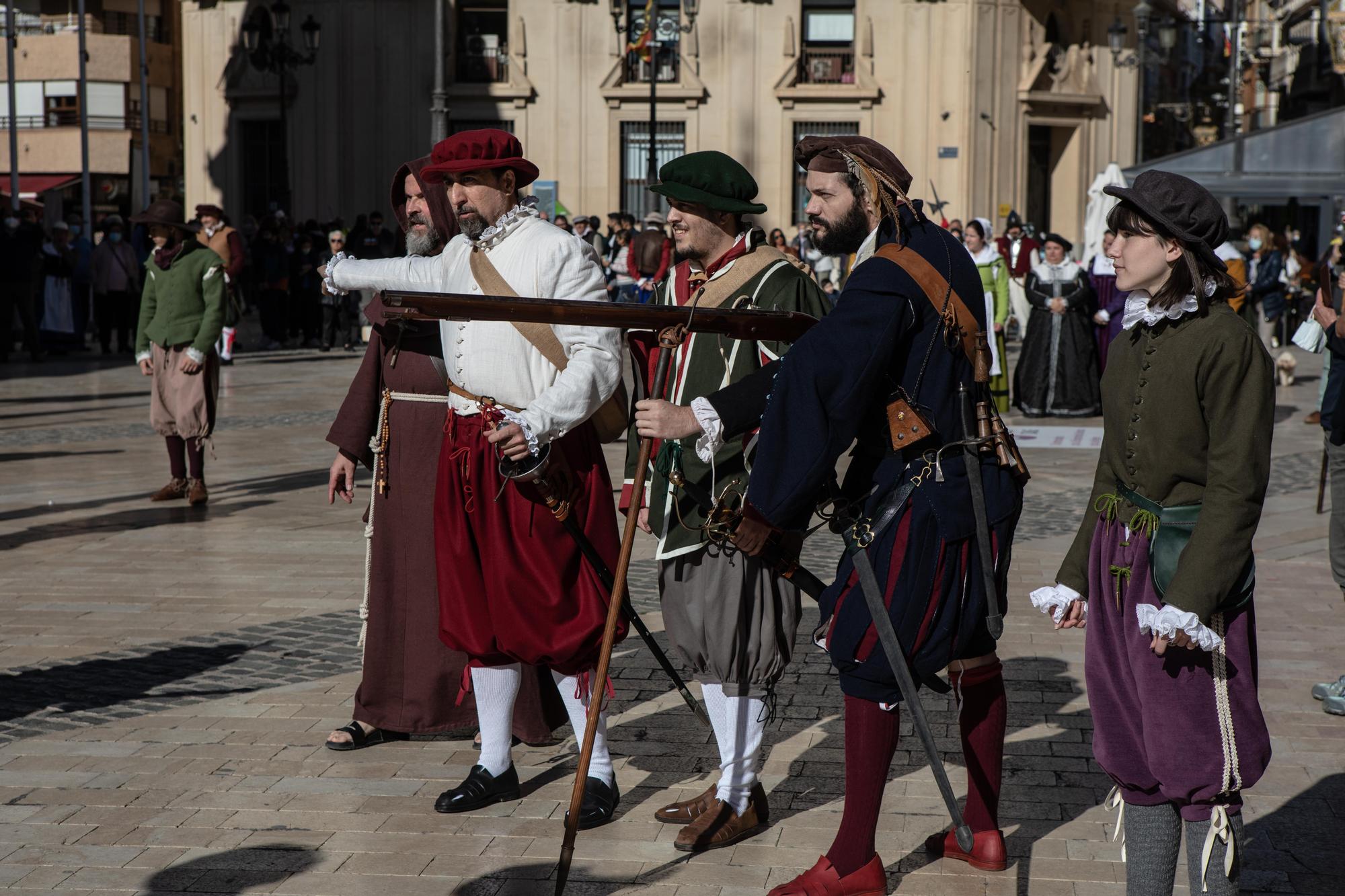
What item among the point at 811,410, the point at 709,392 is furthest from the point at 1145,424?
the point at 709,392

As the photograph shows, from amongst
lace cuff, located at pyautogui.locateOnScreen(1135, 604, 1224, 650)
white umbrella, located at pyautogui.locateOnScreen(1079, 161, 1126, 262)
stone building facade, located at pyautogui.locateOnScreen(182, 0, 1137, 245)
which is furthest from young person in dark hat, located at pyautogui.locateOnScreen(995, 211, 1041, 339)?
stone building facade, located at pyautogui.locateOnScreen(182, 0, 1137, 245)

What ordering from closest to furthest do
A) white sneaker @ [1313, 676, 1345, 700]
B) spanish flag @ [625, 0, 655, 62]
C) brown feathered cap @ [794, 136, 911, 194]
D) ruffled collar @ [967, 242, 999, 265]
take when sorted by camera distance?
1. brown feathered cap @ [794, 136, 911, 194]
2. white sneaker @ [1313, 676, 1345, 700]
3. ruffled collar @ [967, 242, 999, 265]
4. spanish flag @ [625, 0, 655, 62]

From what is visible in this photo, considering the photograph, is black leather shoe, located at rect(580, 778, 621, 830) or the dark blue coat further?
black leather shoe, located at rect(580, 778, 621, 830)

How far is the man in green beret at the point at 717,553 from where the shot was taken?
4582 mm

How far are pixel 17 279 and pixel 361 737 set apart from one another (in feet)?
58.3

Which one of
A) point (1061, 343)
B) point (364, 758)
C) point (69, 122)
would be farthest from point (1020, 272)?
point (69, 122)

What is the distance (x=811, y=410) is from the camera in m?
3.93

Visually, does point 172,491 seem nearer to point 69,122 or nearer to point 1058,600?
point 1058,600

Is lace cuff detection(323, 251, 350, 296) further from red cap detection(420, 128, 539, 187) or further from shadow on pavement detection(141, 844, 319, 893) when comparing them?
shadow on pavement detection(141, 844, 319, 893)

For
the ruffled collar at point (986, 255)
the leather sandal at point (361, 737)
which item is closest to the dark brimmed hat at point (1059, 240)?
the ruffled collar at point (986, 255)

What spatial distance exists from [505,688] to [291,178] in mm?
36230

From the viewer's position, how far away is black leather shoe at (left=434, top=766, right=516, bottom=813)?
4828 millimetres

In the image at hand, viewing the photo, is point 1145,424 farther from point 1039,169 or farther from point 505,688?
point 1039,169

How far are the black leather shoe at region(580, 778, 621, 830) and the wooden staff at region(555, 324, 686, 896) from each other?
16.7 inches
